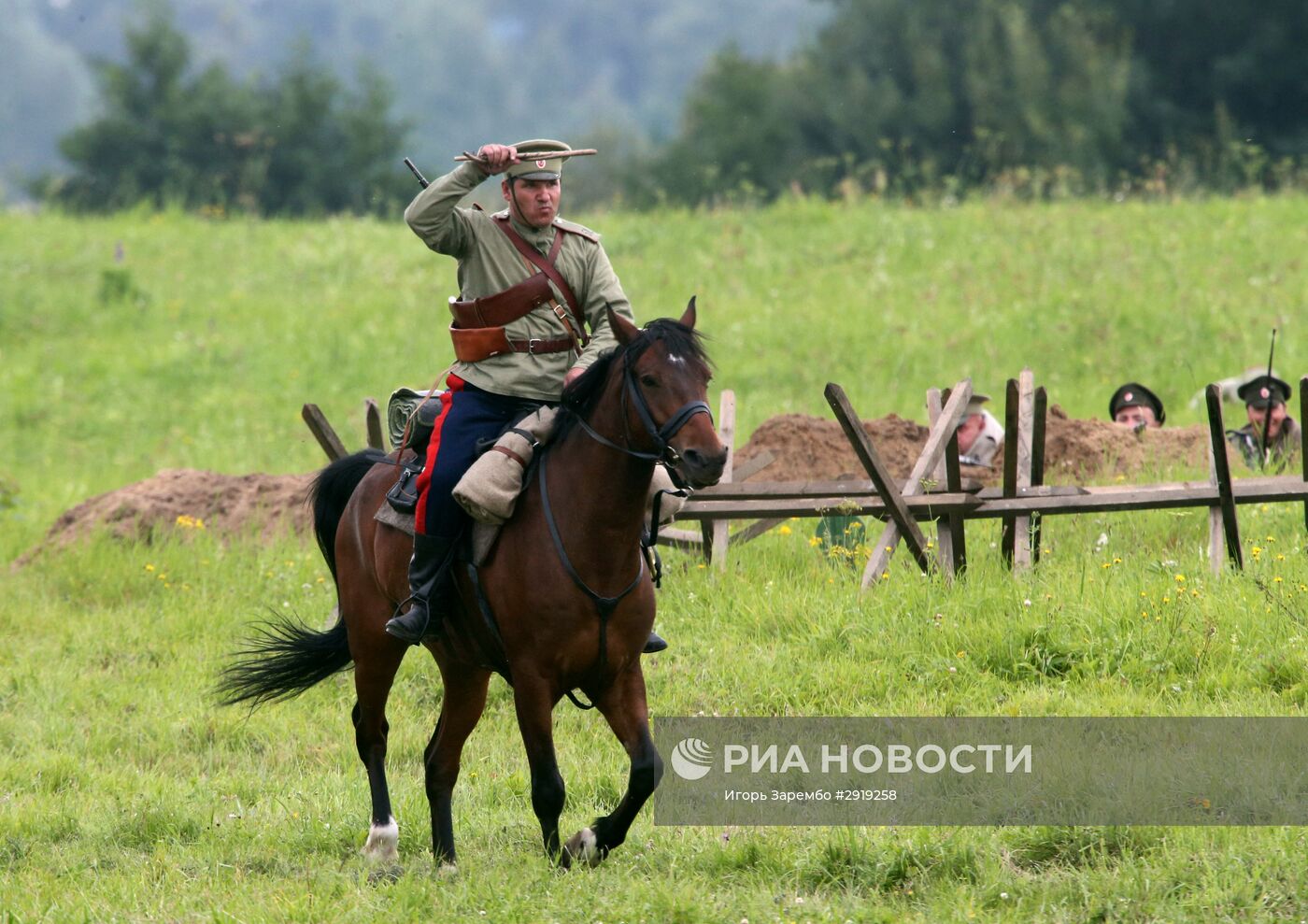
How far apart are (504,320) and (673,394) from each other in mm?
1312

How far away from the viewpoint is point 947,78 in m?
42.5

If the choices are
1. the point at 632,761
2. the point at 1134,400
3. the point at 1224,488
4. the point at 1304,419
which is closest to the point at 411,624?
the point at 632,761

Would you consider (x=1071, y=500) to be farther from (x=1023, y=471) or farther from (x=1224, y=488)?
(x=1224, y=488)

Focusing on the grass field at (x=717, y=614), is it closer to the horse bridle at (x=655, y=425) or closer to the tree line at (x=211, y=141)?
the horse bridle at (x=655, y=425)

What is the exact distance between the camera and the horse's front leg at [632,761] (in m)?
6.13

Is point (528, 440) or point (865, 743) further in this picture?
point (865, 743)

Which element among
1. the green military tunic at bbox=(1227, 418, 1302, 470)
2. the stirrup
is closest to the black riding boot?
the stirrup

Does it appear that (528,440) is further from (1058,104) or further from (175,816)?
(1058,104)

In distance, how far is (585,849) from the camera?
6.24 m

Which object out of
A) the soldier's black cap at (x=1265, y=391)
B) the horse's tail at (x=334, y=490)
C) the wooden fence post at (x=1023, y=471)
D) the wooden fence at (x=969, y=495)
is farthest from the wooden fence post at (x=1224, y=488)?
the horse's tail at (x=334, y=490)

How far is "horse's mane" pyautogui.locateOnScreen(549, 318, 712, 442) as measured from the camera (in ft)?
19.1

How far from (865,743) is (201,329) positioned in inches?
630

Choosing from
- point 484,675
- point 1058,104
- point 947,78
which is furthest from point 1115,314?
point 947,78

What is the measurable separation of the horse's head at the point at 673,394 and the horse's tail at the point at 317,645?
7.51ft
